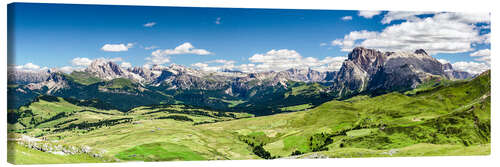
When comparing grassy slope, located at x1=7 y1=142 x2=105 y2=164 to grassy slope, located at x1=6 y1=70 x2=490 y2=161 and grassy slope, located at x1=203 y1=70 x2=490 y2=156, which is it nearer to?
grassy slope, located at x1=6 y1=70 x2=490 y2=161

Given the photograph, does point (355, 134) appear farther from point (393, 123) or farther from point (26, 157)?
point (26, 157)

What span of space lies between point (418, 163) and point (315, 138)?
6679 cm

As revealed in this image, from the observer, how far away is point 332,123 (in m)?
139

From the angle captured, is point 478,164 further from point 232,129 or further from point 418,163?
point 232,129

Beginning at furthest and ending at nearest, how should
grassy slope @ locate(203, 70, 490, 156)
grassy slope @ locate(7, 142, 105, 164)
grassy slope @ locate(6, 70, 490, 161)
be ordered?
1. grassy slope @ locate(203, 70, 490, 156)
2. grassy slope @ locate(6, 70, 490, 161)
3. grassy slope @ locate(7, 142, 105, 164)

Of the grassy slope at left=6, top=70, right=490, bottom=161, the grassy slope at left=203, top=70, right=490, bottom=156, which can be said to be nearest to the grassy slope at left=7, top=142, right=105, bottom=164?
the grassy slope at left=6, top=70, right=490, bottom=161

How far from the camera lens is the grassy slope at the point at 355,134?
7706 centimetres

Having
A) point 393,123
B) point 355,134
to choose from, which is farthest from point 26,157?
point 393,123

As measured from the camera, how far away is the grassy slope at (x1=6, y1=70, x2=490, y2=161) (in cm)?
7706

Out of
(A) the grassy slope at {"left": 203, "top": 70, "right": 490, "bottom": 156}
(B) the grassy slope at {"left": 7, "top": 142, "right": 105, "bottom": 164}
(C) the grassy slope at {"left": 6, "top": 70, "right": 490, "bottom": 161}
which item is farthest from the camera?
(A) the grassy slope at {"left": 203, "top": 70, "right": 490, "bottom": 156}

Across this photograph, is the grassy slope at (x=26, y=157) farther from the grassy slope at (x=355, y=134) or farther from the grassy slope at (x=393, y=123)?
the grassy slope at (x=393, y=123)

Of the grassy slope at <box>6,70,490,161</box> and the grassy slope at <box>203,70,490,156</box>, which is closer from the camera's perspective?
the grassy slope at <box>6,70,490,161</box>

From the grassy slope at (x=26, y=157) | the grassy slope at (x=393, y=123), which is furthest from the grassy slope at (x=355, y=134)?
the grassy slope at (x=26, y=157)

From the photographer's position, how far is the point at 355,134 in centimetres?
10906
